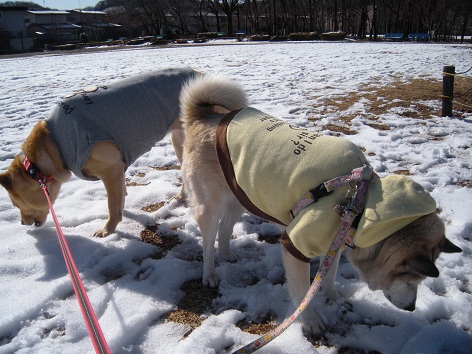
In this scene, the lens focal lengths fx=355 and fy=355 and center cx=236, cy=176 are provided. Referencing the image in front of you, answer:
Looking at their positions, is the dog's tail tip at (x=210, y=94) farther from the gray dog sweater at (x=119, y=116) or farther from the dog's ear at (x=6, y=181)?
the dog's ear at (x=6, y=181)

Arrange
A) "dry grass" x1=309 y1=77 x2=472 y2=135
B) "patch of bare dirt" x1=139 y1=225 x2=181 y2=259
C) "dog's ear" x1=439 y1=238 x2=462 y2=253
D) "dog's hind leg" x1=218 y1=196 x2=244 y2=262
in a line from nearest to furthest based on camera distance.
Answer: "dog's ear" x1=439 y1=238 x2=462 y2=253
"dog's hind leg" x1=218 y1=196 x2=244 y2=262
"patch of bare dirt" x1=139 y1=225 x2=181 y2=259
"dry grass" x1=309 y1=77 x2=472 y2=135

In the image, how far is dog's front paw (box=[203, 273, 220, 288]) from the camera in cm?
266

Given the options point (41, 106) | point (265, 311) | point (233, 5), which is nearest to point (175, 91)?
point (265, 311)

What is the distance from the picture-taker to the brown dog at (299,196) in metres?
1.78

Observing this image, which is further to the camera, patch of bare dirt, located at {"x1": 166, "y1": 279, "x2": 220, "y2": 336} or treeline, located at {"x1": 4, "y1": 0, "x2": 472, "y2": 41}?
treeline, located at {"x1": 4, "y1": 0, "x2": 472, "y2": 41}

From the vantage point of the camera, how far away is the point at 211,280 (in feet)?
8.77

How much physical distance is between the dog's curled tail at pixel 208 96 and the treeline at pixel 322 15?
36.9 meters

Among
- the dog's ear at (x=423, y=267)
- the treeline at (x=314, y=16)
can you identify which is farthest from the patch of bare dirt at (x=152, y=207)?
the treeline at (x=314, y=16)

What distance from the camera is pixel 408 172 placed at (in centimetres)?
410

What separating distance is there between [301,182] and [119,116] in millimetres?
2119

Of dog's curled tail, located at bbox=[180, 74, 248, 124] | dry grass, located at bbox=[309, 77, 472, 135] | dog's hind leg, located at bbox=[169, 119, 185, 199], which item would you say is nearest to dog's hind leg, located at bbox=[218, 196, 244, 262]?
dog's curled tail, located at bbox=[180, 74, 248, 124]

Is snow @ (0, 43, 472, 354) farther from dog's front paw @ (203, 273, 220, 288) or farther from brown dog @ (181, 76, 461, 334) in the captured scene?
brown dog @ (181, 76, 461, 334)

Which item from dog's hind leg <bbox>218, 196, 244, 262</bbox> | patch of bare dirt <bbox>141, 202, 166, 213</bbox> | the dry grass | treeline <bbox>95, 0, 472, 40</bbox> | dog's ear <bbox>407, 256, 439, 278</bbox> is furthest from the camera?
treeline <bbox>95, 0, 472, 40</bbox>

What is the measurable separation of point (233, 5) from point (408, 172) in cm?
5827
